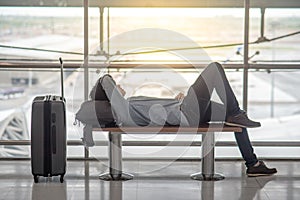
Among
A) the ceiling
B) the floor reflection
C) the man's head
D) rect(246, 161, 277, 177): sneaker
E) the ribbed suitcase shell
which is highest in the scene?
the ceiling

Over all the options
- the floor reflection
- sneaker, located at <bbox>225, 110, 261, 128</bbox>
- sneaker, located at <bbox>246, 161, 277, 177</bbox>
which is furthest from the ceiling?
the floor reflection

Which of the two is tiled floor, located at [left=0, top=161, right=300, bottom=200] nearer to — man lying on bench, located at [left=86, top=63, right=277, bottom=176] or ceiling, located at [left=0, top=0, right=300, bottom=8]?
man lying on bench, located at [left=86, top=63, right=277, bottom=176]

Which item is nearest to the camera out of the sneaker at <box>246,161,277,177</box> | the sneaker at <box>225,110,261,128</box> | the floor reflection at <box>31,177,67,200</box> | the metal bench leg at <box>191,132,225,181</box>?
the floor reflection at <box>31,177,67,200</box>

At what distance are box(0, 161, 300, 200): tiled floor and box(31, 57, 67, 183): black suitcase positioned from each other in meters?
0.15

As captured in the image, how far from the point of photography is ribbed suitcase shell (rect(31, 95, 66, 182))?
3600mm

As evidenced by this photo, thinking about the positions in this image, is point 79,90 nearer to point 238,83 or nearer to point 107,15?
point 107,15

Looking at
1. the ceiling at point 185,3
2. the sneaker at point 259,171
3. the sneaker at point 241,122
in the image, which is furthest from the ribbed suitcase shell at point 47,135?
the ceiling at point 185,3

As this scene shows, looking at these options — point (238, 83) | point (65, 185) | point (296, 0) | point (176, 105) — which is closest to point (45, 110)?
point (65, 185)

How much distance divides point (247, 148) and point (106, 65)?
1.45 metres

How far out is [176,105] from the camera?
3.65 m

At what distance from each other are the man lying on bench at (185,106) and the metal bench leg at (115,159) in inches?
8.4

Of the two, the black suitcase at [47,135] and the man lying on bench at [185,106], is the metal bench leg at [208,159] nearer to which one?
the man lying on bench at [185,106]

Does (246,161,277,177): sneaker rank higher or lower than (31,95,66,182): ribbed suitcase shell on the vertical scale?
lower

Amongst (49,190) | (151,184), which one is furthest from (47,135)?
(151,184)
